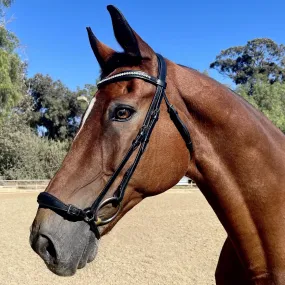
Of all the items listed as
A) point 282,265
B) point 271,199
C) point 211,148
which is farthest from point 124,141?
point 282,265

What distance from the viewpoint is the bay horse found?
1.86m

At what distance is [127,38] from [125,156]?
0.64 meters

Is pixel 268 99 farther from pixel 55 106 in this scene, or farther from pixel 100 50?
pixel 100 50

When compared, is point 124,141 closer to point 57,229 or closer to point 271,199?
point 57,229

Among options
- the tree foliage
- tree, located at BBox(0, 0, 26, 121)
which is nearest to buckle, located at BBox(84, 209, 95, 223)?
tree, located at BBox(0, 0, 26, 121)

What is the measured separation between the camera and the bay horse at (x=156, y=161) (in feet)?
6.10

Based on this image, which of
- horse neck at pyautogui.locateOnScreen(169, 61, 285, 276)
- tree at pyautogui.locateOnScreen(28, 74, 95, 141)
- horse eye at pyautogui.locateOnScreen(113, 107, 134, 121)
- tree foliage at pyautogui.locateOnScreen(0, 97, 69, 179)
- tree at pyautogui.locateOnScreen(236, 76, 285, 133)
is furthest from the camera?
tree at pyautogui.locateOnScreen(28, 74, 95, 141)

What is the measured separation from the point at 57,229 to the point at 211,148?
3.18 feet

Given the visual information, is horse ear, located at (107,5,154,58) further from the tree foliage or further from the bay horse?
the tree foliage

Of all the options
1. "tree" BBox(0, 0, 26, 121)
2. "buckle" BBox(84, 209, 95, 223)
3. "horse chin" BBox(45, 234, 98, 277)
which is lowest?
"horse chin" BBox(45, 234, 98, 277)

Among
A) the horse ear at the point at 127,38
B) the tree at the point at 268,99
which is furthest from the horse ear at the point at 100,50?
the tree at the point at 268,99

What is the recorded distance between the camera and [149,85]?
6.72 feet

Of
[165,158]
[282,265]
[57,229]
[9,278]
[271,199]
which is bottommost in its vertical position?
[9,278]

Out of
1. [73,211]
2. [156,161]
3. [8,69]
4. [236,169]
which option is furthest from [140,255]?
[8,69]
